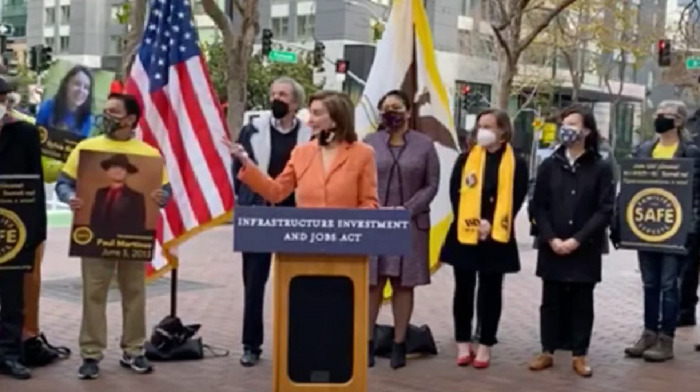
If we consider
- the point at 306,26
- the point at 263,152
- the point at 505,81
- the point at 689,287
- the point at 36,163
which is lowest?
the point at 689,287

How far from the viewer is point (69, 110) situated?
879 cm

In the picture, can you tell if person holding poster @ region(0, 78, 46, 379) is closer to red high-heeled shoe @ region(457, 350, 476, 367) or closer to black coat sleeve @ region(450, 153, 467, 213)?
black coat sleeve @ region(450, 153, 467, 213)

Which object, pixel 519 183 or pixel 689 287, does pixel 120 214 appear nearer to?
pixel 519 183

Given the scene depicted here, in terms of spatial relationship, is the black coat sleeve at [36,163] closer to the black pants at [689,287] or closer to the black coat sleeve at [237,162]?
the black coat sleeve at [237,162]

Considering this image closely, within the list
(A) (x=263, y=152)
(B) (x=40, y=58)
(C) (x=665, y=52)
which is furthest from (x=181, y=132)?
(B) (x=40, y=58)

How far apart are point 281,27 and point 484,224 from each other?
172ft

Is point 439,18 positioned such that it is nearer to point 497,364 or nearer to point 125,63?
point 125,63

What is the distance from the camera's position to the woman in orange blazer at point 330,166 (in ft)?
22.2

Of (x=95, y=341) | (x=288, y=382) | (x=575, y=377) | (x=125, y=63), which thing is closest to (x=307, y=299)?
(x=288, y=382)

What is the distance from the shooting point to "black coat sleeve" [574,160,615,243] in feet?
26.0

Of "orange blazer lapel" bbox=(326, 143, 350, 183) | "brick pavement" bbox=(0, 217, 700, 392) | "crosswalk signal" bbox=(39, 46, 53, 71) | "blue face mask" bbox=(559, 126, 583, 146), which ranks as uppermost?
"crosswalk signal" bbox=(39, 46, 53, 71)

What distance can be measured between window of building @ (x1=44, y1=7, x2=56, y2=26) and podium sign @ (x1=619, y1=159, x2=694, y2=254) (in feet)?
230

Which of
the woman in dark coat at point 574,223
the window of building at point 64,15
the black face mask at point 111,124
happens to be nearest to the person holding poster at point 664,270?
the woman in dark coat at point 574,223

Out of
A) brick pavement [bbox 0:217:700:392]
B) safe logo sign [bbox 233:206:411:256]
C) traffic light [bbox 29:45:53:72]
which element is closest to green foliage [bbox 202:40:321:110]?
traffic light [bbox 29:45:53:72]
